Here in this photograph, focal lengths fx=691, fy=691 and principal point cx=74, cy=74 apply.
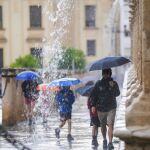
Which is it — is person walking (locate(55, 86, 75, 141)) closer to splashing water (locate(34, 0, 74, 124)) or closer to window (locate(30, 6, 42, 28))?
splashing water (locate(34, 0, 74, 124))

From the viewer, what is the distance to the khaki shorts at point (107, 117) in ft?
40.4

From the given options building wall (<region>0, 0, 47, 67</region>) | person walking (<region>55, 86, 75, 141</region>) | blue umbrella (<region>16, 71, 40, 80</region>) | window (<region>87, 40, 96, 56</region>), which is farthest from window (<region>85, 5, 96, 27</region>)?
person walking (<region>55, 86, 75, 141</region>)

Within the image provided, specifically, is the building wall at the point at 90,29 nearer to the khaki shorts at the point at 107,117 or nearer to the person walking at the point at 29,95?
the person walking at the point at 29,95

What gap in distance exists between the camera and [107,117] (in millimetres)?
12445

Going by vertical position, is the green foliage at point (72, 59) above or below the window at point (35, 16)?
below

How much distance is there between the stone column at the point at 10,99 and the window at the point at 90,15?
135ft

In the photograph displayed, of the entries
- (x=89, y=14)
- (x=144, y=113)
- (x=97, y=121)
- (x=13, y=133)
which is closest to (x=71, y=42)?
(x=89, y=14)

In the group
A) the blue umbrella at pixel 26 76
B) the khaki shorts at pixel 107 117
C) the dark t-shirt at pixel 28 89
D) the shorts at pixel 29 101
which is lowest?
the shorts at pixel 29 101

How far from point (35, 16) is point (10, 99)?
41.4m

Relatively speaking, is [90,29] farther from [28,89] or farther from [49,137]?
[49,137]

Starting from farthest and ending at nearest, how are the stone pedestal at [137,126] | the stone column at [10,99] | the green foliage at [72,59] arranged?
the green foliage at [72,59] → the stone column at [10,99] → the stone pedestal at [137,126]

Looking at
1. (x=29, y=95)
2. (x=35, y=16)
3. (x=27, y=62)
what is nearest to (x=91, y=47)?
(x=35, y=16)

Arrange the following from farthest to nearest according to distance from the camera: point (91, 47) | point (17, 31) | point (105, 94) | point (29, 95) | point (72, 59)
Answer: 1. point (91, 47)
2. point (17, 31)
3. point (72, 59)
4. point (29, 95)
5. point (105, 94)

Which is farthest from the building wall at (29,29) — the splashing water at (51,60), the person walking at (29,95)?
the person walking at (29,95)
